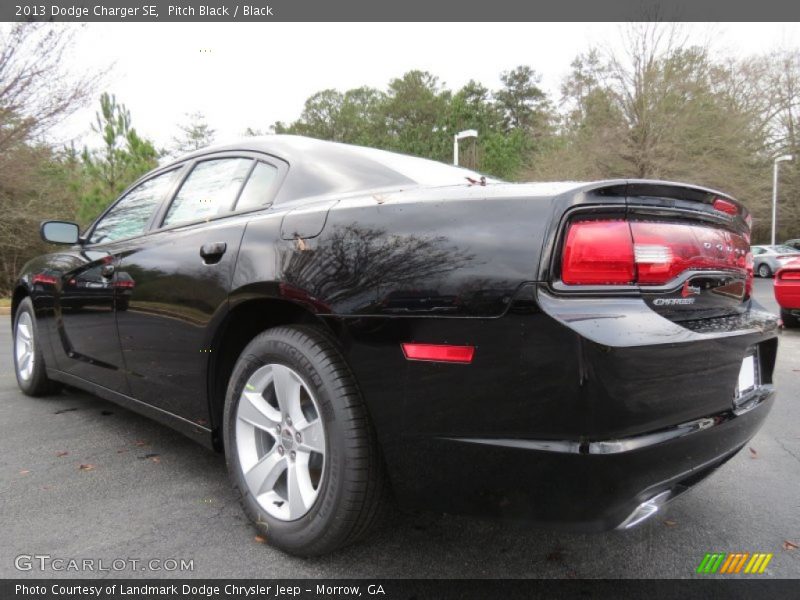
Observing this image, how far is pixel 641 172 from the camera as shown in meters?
20.4

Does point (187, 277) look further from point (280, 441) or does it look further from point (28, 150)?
point (28, 150)

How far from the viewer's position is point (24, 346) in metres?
4.11

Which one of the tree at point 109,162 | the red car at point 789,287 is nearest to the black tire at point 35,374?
the red car at point 789,287

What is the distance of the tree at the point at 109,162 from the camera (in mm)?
14492

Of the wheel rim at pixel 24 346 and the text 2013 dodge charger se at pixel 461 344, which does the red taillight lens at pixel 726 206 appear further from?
the wheel rim at pixel 24 346

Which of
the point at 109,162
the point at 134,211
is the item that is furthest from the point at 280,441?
the point at 109,162

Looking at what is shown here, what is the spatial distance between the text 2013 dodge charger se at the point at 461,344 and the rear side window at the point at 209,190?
155 millimetres

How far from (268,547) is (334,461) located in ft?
1.71

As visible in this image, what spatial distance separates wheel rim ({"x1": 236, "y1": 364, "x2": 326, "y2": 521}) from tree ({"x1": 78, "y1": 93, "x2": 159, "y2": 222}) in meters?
14.2

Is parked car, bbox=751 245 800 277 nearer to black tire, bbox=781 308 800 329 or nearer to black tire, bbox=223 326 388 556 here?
black tire, bbox=781 308 800 329

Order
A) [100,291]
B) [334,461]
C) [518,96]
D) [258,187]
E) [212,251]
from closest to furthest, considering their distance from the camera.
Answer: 1. [334,461]
2. [212,251]
3. [258,187]
4. [100,291]
5. [518,96]

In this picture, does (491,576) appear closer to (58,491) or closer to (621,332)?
(621,332)

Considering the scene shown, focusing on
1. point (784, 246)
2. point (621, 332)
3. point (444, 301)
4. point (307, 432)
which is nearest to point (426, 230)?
point (444, 301)

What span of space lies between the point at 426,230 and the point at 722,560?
5.02ft
